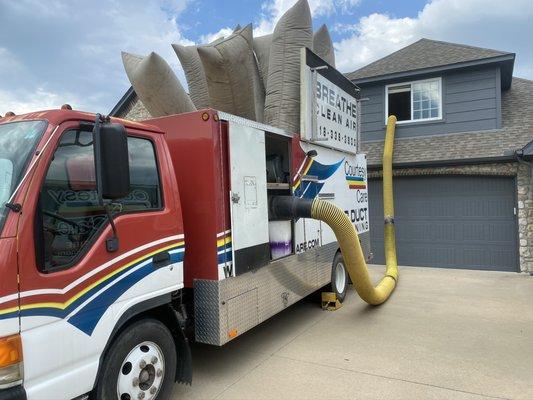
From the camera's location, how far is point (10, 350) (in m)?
2.38

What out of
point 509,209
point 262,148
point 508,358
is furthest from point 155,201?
point 509,209

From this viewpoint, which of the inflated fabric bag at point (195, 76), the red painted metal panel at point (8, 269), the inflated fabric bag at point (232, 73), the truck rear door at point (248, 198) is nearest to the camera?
the red painted metal panel at point (8, 269)

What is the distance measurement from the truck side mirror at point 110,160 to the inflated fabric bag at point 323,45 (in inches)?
206

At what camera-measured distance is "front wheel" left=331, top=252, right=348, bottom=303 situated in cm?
700

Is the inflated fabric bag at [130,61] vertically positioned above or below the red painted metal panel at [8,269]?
above

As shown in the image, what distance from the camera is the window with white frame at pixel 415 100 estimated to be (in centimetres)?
1175

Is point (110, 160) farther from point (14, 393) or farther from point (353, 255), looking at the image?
point (353, 255)

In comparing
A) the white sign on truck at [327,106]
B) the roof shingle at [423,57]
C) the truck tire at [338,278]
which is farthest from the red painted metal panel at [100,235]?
the roof shingle at [423,57]

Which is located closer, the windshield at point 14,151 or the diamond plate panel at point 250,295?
the windshield at point 14,151

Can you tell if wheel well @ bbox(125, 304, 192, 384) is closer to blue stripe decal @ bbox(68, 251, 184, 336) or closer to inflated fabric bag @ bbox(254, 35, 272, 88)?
blue stripe decal @ bbox(68, 251, 184, 336)

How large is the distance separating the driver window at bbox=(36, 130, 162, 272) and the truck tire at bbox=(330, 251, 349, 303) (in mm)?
4501

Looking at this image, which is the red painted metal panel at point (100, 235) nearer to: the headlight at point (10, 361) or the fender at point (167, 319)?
the headlight at point (10, 361)

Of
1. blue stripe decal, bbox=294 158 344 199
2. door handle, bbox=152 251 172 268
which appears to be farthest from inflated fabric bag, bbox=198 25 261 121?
door handle, bbox=152 251 172 268

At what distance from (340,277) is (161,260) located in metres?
4.54
